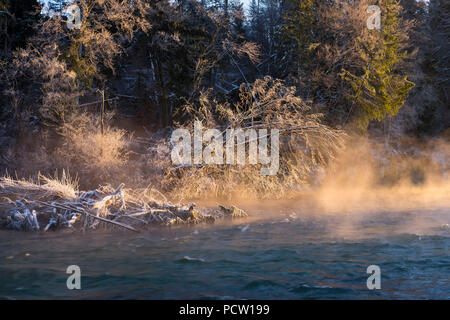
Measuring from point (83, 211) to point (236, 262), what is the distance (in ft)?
18.1

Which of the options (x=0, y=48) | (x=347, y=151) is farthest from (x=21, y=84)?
(x=347, y=151)

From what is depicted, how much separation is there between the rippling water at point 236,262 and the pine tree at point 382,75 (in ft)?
39.9

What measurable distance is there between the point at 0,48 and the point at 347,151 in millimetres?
22354

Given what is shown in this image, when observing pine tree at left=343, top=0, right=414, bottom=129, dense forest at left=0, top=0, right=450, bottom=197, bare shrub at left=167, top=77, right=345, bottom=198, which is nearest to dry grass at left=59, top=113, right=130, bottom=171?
dense forest at left=0, top=0, right=450, bottom=197

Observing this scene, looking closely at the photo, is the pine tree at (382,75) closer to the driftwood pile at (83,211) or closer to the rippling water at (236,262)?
the rippling water at (236,262)

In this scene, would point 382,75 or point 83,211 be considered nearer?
point 83,211

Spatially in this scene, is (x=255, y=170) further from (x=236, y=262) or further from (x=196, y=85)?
(x=196, y=85)

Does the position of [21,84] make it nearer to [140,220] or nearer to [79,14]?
[79,14]

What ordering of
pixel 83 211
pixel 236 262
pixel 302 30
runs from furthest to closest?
pixel 302 30 < pixel 83 211 < pixel 236 262

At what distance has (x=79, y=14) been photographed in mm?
22203

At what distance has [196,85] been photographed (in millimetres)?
24625

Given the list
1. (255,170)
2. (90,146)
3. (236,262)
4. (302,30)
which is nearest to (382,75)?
(302,30)

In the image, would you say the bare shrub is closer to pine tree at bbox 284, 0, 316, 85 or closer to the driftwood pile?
the driftwood pile
